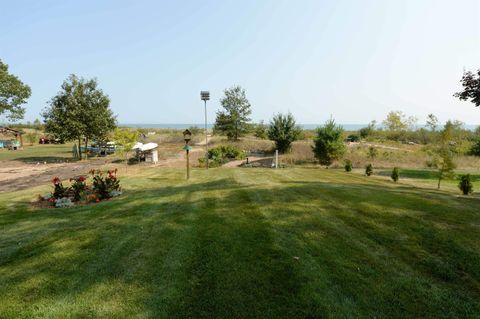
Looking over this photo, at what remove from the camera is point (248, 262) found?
172 inches

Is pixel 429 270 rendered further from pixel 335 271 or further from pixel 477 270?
pixel 335 271

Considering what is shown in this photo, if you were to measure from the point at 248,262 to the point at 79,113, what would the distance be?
28515mm

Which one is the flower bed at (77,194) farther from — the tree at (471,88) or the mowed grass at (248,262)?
the tree at (471,88)

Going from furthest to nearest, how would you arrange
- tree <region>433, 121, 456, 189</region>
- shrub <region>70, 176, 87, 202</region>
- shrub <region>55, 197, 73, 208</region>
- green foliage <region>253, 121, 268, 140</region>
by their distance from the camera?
green foliage <region>253, 121, 268, 140</region>
tree <region>433, 121, 456, 189</region>
shrub <region>70, 176, 87, 202</region>
shrub <region>55, 197, 73, 208</region>

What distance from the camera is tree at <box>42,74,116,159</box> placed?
26608mm

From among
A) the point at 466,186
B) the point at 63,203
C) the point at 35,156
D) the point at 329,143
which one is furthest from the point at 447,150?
the point at 35,156

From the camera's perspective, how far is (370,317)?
122 inches

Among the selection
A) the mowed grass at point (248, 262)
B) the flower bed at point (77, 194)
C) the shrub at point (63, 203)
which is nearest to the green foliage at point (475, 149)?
the mowed grass at point (248, 262)

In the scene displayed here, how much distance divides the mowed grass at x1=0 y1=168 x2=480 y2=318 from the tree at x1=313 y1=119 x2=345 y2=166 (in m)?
16.2

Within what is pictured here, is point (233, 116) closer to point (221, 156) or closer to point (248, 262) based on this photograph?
point (221, 156)

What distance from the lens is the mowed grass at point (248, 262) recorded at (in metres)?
3.33

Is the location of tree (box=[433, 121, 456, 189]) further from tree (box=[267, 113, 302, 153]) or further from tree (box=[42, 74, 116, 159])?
tree (box=[42, 74, 116, 159])

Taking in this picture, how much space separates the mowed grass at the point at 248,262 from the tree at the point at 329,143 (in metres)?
16.2

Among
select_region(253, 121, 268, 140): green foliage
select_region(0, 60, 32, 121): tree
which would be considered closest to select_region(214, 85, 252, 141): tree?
select_region(253, 121, 268, 140): green foliage
